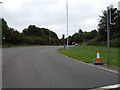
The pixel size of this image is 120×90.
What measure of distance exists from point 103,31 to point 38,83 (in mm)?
32728

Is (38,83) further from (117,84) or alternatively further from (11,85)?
(117,84)

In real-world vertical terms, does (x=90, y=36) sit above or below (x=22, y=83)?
above

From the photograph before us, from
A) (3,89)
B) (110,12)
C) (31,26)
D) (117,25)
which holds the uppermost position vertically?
(31,26)

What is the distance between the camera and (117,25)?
3014cm

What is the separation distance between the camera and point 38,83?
470 centimetres

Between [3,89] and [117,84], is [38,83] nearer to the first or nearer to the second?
[3,89]

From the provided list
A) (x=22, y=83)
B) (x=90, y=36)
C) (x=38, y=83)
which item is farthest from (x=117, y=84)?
(x=90, y=36)

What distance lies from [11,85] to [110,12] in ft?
22.6

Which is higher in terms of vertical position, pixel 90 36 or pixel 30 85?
pixel 90 36

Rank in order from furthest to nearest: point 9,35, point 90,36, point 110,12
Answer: point 90,36 < point 9,35 < point 110,12

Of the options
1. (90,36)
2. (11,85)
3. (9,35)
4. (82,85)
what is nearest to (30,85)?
(11,85)

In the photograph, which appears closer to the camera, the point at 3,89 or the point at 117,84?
the point at 3,89

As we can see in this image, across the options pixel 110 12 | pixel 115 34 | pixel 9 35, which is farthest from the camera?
pixel 9 35

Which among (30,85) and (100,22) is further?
(100,22)
